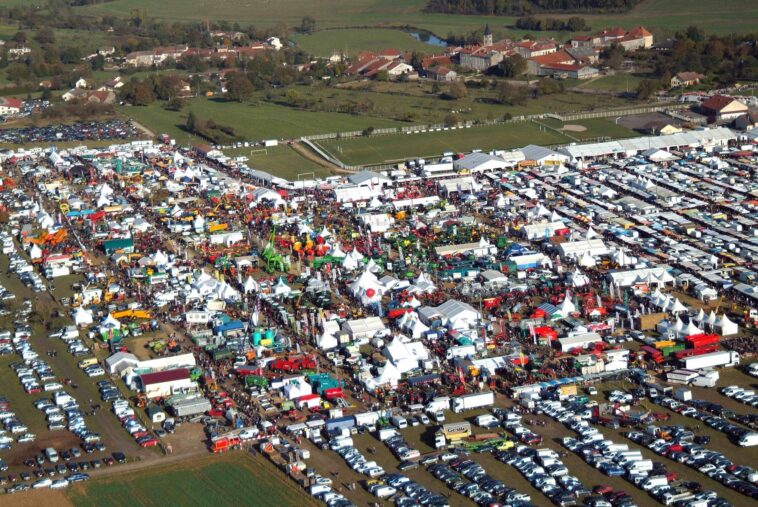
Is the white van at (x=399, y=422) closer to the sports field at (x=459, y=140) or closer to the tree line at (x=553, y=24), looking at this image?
the sports field at (x=459, y=140)

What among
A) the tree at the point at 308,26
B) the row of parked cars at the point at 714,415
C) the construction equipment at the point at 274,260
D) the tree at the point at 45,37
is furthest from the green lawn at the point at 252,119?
the row of parked cars at the point at 714,415

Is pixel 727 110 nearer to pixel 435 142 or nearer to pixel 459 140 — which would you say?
pixel 459 140

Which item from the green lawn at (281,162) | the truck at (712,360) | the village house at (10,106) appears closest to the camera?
the truck at (712,360)

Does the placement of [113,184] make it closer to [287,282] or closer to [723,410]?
[287,282]

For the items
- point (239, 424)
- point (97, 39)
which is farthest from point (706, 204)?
point (97, 39)

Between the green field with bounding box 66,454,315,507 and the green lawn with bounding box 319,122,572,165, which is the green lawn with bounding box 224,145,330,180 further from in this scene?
the green field with bounding box 66,454,315,507

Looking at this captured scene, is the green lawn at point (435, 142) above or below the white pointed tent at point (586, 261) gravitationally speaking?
below

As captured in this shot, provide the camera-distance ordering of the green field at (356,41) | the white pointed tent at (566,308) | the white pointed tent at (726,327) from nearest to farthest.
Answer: the white pointed tent at (726,327)
the white pointed tent at (566,308)
the green field at (356,41)
